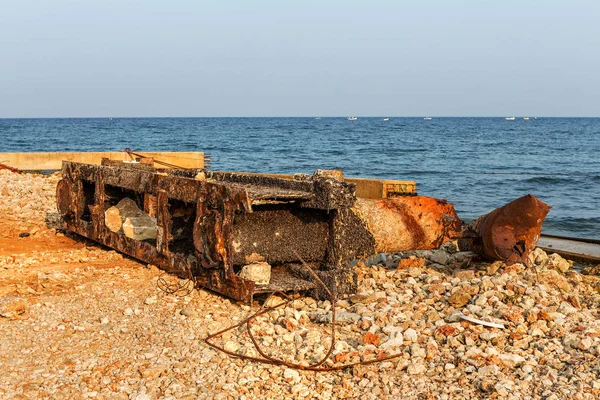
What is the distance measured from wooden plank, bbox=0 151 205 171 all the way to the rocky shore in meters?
9.10

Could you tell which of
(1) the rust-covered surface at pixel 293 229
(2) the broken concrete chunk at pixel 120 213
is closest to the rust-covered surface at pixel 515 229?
(1) the rust-covered surface at pixel 293 229

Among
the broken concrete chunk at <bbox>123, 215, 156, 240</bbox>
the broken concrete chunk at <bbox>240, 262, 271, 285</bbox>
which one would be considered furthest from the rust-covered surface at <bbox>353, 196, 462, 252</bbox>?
the broken concrete chunk at <bbox>123, 215, 156, 240</bbox>

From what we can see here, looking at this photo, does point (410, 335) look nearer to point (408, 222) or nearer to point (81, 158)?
point (408, 222)

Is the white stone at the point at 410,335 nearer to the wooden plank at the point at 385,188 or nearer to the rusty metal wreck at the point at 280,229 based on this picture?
the rusty metal wreck at the point at 280,229

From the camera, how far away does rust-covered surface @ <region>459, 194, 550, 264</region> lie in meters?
6.42

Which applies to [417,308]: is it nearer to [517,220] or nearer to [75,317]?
[517,220]

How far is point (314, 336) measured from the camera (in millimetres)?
4844

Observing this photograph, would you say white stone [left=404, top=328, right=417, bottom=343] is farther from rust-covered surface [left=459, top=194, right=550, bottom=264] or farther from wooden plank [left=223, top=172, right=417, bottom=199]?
wooden plank [left=223, top=172, right=417, bottom=199]

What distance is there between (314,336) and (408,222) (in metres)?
2.04

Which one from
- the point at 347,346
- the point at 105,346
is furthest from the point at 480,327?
the point at 105,346

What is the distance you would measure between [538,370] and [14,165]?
15.4 meters

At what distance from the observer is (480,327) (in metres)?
4.93

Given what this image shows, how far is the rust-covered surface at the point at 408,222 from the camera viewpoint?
623 cm

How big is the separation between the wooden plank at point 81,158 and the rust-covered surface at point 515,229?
417 inches
